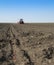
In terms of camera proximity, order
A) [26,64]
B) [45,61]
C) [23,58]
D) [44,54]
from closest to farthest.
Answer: [26,64]
[45,61]
[23,58]
[44,54]

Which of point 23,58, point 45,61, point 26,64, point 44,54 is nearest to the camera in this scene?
point 26,64

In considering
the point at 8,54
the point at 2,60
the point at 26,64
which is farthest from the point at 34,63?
the point at 8,54

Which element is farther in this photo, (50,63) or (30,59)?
(30,59)

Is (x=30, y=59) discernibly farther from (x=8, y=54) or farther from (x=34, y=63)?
(x=8, y=54)

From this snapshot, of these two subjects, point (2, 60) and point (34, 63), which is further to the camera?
point (2, 60)

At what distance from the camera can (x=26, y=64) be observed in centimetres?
981

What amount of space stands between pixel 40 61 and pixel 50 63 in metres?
0.74

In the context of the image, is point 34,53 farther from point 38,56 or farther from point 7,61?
point 7,61

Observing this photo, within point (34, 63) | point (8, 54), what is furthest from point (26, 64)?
point (8, 54)

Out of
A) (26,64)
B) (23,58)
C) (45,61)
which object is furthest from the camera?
(23,58)

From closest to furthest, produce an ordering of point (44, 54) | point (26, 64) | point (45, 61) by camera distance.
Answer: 1. point (26, 64)
2. point (45, 61)
3. point (44, 54)

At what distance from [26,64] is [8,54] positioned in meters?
3.03

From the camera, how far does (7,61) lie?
35.3 ft

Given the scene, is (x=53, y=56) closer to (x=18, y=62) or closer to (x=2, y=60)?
(x=18, y=62)
